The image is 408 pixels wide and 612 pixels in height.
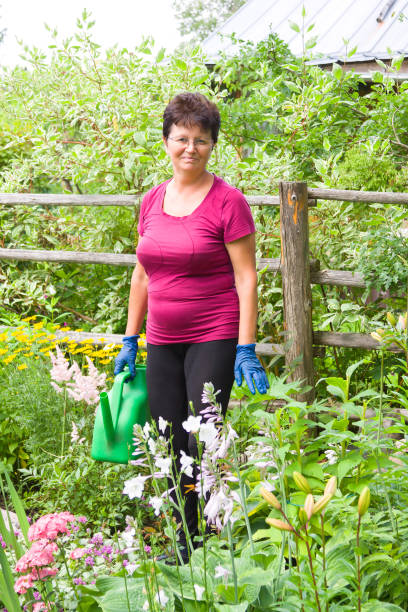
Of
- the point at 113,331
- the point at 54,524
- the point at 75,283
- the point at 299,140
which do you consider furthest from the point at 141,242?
the point at 75,283

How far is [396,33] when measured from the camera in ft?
25.8

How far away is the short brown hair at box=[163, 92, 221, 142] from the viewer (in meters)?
2.50

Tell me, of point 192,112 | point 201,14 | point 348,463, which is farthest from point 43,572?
point 201,14

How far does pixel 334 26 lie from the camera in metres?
8.67

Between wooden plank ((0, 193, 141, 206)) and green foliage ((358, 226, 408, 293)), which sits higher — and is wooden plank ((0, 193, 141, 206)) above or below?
above

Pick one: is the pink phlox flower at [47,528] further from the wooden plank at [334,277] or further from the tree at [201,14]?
the tree at [201,14]

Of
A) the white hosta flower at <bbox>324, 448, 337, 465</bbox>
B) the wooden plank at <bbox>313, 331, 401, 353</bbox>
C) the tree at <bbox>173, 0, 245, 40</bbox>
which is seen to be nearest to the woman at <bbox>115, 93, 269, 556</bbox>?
the white hosta flower at <bbox>324, 448, 337, 465</bbox>

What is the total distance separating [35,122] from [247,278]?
11.8 ft

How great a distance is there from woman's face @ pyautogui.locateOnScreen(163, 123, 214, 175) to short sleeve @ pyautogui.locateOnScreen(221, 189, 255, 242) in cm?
17

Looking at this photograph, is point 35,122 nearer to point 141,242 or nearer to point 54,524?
point 141,242

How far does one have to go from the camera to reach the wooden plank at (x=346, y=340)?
3530 mm

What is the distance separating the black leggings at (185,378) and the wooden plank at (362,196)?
1.18m

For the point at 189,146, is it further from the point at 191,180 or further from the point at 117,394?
the point at 117,394

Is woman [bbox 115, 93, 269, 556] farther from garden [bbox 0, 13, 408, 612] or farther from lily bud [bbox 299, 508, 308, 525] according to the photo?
lily bud [bbox 299, 508, 308, 525]
